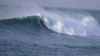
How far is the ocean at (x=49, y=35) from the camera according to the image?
12.1 meters

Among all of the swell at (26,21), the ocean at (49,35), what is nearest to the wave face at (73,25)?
the ocean at (49,35)

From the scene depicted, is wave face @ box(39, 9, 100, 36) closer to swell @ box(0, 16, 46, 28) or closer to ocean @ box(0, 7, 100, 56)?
ocean @ box(0, 7, 100, 56)

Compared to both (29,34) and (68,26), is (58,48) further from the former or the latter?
(68,26)

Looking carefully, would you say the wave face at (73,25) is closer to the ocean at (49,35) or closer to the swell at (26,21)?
the ocean at (49,35)

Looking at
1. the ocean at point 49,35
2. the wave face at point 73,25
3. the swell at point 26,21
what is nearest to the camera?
the ocean at point 49,35

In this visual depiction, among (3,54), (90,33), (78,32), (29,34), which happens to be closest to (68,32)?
(78,32)

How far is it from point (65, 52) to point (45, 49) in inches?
35.9

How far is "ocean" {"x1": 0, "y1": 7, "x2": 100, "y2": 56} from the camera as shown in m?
12.1

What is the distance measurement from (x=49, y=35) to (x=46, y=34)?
227mm

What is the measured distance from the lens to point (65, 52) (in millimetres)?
12086

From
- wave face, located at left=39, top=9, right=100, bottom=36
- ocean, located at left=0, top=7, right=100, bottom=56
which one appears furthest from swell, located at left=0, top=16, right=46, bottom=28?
wave face, located at left=39, top=9, right=100, bottom=36

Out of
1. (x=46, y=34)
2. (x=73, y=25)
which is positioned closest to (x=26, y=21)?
(x=46, y=34)

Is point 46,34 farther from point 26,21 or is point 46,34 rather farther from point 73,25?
point 73,25

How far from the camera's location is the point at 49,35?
666 inches
